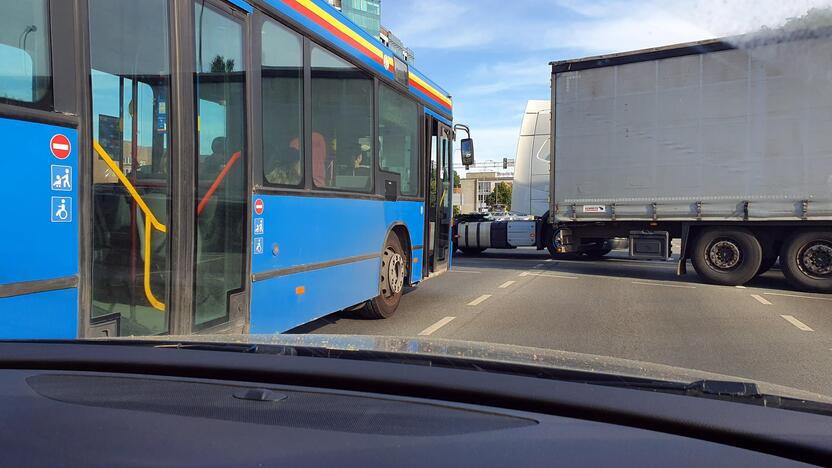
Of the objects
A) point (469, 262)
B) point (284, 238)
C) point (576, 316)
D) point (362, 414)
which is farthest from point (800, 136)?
point (362, 414)

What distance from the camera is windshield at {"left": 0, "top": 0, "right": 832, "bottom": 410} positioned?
120 inches

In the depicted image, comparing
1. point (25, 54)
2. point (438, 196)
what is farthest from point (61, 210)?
point (438, 196)

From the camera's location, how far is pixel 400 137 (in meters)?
7.81

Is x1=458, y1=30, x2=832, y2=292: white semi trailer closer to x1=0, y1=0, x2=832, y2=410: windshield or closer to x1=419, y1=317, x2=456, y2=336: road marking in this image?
x1=0, y1=0, x2=832, y2=410: windshield

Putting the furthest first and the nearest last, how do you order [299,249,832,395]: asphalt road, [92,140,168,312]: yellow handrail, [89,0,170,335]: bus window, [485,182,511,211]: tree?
[485,182,511,211]: tree
[299,249,832,395]: asphalt road
[92,140,168,312]: yellow handrail
[89,0,170,335]: bus window

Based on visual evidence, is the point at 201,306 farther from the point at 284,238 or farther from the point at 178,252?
the point at 284,238

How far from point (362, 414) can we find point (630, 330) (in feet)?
20.5

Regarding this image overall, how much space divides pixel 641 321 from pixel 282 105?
5.48m

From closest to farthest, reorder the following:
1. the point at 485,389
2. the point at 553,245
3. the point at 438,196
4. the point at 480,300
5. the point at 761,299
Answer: the point at 485,389 → the point at 438,196 → the point at 480,300 → the point at 761,299 → the point at 553,245

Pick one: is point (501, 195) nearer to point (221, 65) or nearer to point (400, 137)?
point (400, 137)

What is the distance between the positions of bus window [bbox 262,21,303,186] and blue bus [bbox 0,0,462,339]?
0.7 inches

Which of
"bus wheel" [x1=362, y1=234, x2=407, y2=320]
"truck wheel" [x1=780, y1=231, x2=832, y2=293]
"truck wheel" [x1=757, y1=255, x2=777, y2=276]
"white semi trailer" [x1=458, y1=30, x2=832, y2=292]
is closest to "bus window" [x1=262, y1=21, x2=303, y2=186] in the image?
"bus wheel" [x1=362, y1=234, x2=407, y2=320]

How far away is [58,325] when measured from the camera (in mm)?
3088

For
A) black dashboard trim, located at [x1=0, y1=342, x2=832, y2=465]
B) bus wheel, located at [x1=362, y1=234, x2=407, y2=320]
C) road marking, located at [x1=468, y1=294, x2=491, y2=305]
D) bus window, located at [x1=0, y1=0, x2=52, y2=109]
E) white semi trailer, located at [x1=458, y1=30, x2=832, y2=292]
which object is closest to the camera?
black dashboard trim, located at [x1=0, y1=342, x2=832, y2=465]
